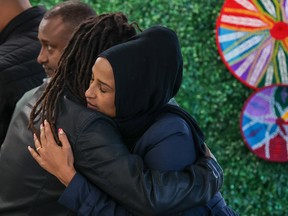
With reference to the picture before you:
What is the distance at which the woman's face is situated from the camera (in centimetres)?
184

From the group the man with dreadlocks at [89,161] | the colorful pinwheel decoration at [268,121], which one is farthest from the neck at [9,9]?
the colorful pinwheel decoration at [268,121]

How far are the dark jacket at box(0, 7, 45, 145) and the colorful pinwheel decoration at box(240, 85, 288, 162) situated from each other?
2130mm

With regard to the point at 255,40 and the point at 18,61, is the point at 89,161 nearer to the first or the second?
the point at 18,61

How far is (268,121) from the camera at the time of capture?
15.2ft

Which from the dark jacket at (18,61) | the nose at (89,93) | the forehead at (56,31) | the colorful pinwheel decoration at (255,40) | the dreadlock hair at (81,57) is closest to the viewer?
the nose at (89,93)

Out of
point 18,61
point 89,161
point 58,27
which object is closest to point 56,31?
point 58,27

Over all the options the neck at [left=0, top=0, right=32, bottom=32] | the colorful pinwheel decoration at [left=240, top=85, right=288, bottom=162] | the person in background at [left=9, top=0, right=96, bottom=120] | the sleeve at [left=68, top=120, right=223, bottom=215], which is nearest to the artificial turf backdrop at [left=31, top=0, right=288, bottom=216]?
the colorful pinwheel decoration at [left=240, top=85, right=288, bottom=162]

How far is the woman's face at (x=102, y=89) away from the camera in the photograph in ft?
6.05

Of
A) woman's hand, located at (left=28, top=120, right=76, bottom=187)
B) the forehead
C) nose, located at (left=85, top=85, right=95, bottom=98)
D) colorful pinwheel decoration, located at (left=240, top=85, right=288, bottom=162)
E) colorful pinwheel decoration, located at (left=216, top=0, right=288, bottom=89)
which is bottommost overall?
colorful pinwheel decoration, located at (left=240, top=85, right=288, bottom=162)

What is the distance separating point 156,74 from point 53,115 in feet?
1.05

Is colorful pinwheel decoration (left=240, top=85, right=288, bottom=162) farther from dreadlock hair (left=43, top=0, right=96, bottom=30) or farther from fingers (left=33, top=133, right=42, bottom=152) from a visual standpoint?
fingers (left=33, top=133, right=42, bottom=152)

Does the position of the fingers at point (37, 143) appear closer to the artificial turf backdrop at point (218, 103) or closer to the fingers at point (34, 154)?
the fingers at point (34, 154)

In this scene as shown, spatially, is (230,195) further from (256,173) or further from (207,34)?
(207,34)

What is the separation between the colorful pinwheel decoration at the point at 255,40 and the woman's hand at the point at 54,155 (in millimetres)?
2868
